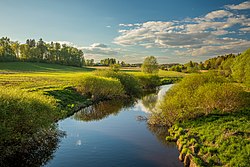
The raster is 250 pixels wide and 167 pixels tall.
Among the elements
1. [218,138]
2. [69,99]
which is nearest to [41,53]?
[69,99]

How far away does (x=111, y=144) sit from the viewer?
28.2 m

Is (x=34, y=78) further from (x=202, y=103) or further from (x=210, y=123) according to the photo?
(x=210, y=123)

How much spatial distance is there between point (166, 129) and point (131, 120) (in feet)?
28.3

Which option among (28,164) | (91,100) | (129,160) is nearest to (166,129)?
(129,160)

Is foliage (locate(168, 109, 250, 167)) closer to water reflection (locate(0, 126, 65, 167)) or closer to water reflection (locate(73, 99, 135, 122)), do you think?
water reflection (locate(0, 126, 65, 167))

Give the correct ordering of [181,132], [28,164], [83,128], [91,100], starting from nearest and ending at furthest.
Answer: [28,164] → [181,132] → [83,128] → [91,100]

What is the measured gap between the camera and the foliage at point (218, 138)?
1981 centimetres

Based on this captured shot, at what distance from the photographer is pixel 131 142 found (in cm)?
2900

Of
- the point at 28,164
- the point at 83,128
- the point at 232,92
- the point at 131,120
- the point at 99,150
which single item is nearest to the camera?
the point at 28,164

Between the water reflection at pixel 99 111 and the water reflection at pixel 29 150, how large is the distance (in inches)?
519

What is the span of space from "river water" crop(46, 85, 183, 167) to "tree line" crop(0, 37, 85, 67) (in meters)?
97.3

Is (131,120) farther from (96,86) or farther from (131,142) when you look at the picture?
(96,86)

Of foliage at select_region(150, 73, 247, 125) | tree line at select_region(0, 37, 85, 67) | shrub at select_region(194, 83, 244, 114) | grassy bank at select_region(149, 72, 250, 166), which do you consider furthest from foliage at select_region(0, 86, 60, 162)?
tree line at select_region(0, 37, 85, 67)

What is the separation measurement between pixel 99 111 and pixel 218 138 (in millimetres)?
27505
